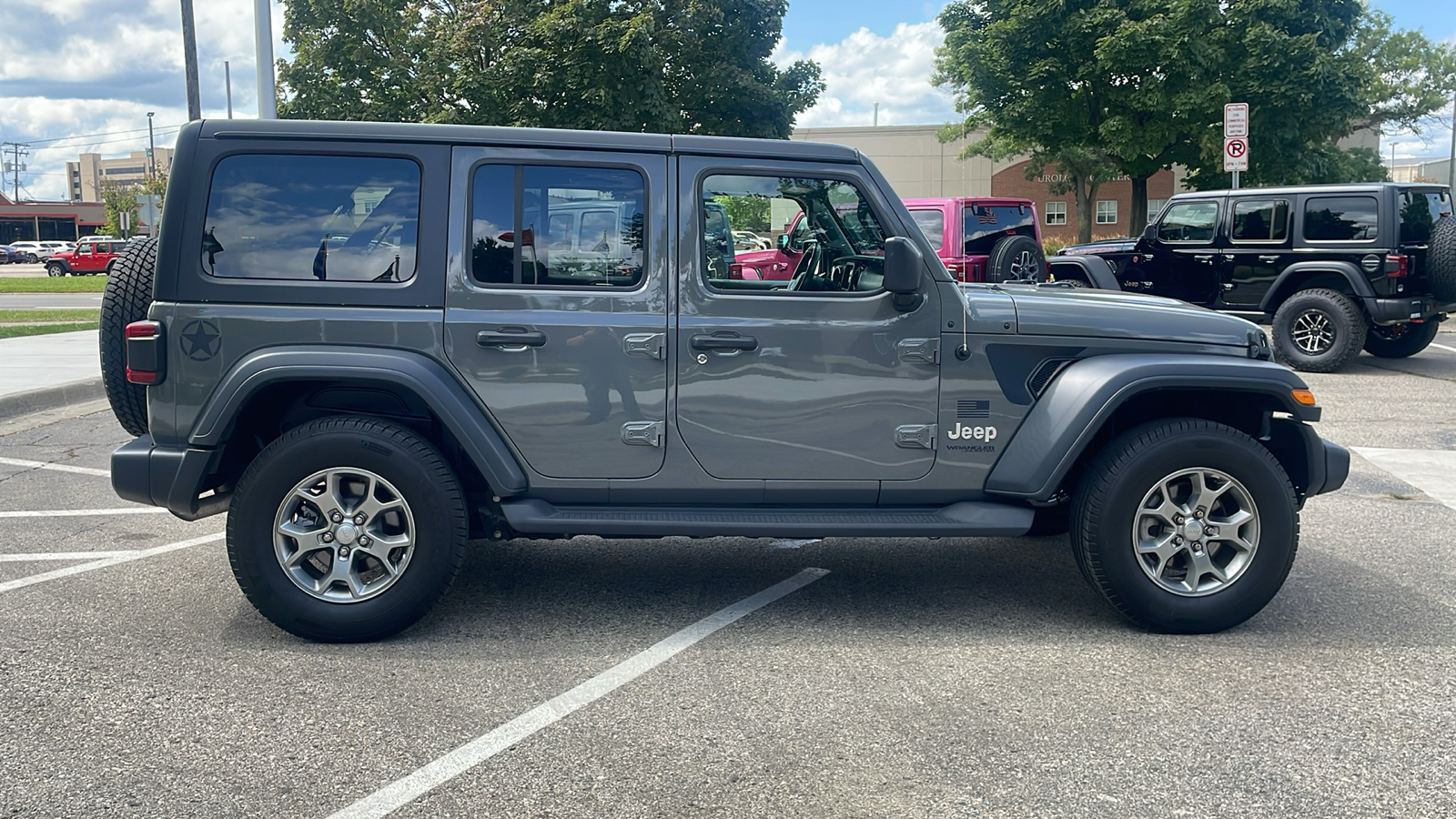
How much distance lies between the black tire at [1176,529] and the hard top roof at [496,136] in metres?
1.61

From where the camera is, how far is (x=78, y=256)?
44.5 m

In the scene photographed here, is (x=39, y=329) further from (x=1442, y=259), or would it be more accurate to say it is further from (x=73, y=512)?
(x=1442, y=259)

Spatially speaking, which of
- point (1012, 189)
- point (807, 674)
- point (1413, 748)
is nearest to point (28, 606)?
point (807, 674)

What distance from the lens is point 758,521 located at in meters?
4.41

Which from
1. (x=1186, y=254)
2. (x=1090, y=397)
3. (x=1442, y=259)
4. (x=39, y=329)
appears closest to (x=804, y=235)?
(x=1090, y=397)

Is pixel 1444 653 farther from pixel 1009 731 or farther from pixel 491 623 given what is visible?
pixel 491 623

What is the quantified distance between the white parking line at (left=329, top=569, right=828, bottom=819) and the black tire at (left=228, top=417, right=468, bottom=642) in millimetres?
772

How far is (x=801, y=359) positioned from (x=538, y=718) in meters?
1.63

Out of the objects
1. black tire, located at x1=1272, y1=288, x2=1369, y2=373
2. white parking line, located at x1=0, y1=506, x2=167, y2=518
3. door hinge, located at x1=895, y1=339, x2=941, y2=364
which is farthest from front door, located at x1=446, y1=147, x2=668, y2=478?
black tire, located at x1=1272, y1=288, x2=1369, y2=373

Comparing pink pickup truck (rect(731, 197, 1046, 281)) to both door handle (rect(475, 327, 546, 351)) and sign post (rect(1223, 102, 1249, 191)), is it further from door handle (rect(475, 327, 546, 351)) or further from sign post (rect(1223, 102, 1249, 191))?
door handle (rect(475, 327, 546, 351))

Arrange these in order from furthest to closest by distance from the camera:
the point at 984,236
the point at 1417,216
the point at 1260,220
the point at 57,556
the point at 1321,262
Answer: the point at 984,236, the point at 1260,220, the point at 1321,262, the point at 1417,216, the point at 57,556

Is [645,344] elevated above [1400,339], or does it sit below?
above

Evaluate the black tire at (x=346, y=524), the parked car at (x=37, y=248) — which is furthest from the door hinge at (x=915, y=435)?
the parked car at (x=37, y=248)

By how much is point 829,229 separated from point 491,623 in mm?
2036
